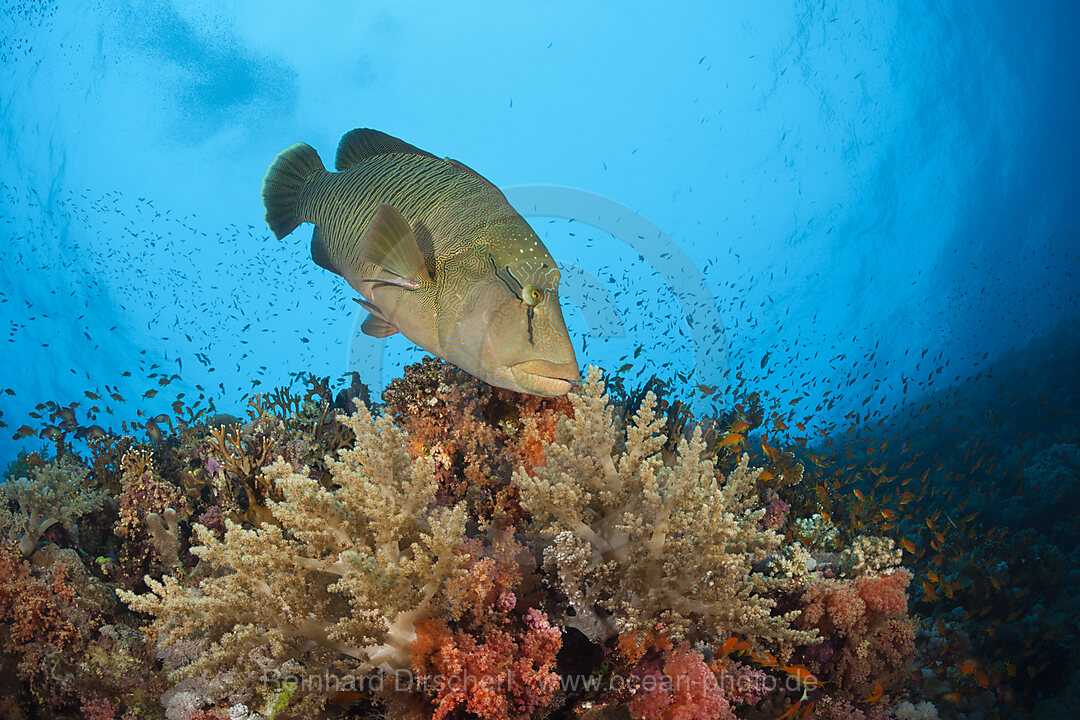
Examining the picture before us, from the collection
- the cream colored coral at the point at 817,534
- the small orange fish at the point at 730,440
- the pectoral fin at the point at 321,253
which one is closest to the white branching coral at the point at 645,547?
the cream colored coral at the point at 817,534

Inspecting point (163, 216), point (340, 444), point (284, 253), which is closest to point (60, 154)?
point (163, 216)

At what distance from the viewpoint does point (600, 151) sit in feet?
151

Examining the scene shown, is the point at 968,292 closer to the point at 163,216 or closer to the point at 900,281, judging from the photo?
the point at 900,281

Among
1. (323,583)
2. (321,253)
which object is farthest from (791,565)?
(321,253)

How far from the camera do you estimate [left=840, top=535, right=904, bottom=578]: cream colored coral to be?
309 centimetres

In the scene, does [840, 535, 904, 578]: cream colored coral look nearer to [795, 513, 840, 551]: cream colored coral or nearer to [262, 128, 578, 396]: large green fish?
[795, 513, 840, 551]: cream colored coral

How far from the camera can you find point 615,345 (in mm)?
54250

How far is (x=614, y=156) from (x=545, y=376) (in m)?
48.6

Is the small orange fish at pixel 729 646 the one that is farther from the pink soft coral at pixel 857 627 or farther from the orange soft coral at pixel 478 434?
the orange soft coral at pixel 478 434

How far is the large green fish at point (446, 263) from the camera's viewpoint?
2.07 metres

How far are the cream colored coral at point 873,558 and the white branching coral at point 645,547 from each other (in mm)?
903

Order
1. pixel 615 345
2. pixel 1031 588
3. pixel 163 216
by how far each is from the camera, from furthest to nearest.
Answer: pixel 615 345, pixel 163 216, pixel 1031 588

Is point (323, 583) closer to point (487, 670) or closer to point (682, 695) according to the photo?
point (487, 670)

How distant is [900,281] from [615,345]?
28.1 metres
